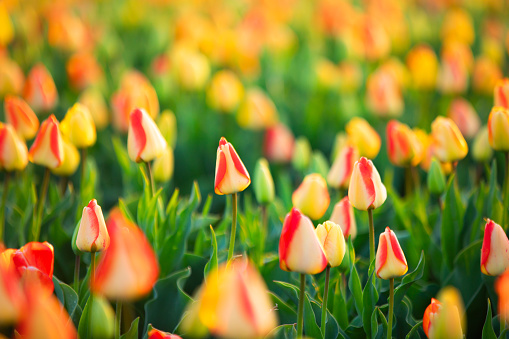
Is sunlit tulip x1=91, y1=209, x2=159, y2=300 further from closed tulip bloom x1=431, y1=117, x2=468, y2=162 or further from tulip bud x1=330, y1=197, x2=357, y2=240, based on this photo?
closed tulip bloom x1=431, y1=117, x2=468, y2=162

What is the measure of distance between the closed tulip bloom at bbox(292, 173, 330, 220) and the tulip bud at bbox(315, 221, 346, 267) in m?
0.26

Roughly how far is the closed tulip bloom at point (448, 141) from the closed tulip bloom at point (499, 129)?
121mm

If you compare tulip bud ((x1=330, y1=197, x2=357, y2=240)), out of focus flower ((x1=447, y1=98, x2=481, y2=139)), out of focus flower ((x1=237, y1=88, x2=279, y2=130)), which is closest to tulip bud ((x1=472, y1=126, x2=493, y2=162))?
out of focus flower ((x1=447, y1=98, x2=481, y2=139))

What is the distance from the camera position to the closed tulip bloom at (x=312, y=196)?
1429mm

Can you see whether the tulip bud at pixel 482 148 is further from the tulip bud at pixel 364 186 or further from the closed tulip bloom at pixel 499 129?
the tulip bud at pixel 364 186

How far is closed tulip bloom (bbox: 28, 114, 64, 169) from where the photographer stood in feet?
4.90

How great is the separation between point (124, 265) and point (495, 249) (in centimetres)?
84

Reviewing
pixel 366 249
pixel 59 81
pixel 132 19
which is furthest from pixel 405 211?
pixel 132 19

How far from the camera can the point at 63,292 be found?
129 centimetres

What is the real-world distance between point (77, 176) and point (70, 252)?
87 cm

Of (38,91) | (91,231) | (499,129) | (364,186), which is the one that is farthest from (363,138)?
(38,91)

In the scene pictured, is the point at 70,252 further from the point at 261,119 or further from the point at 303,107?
the point at 303,107

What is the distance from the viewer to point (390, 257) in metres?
1.12

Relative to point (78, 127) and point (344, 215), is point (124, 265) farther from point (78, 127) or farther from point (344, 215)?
point (78, 127)
